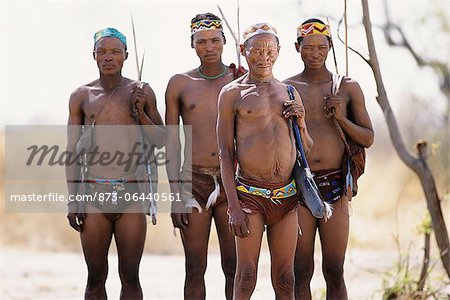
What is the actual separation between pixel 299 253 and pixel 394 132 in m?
1.82

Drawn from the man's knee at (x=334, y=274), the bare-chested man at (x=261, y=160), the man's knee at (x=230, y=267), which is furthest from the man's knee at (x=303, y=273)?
the bare-chested man at (x=261, y=160)

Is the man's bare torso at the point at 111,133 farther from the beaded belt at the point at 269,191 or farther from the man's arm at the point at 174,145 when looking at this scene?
the beaded belt at the point at 269,191

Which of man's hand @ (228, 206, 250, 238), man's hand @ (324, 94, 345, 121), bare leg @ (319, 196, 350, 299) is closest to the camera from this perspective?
man's hand @ (228, 206, 250, 238)

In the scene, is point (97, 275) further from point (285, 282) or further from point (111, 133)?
point (285, 282)

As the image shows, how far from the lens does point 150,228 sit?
1509 centimetres

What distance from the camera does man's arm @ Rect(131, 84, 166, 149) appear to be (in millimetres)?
6652

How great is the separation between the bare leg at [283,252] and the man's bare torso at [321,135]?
Answer: 92 cm

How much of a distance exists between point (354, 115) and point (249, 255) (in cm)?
150


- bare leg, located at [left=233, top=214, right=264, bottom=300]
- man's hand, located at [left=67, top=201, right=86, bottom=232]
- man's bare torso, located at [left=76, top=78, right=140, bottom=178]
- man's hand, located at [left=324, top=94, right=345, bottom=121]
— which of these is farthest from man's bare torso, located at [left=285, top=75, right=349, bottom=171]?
man's hand, located at [left=67, top=201, right=86, bottom=232]

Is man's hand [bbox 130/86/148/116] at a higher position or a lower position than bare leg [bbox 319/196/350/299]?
higher

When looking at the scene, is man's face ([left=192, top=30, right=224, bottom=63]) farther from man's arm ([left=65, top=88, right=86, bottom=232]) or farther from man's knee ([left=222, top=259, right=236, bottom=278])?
man's knee ([left=222, top=259, right=236, bottom=278])

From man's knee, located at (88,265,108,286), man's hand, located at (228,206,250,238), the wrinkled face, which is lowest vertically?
man's knee, located at (88,265,108,286)

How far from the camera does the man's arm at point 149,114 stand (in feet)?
21.8

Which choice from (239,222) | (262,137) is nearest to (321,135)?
(262,137)
